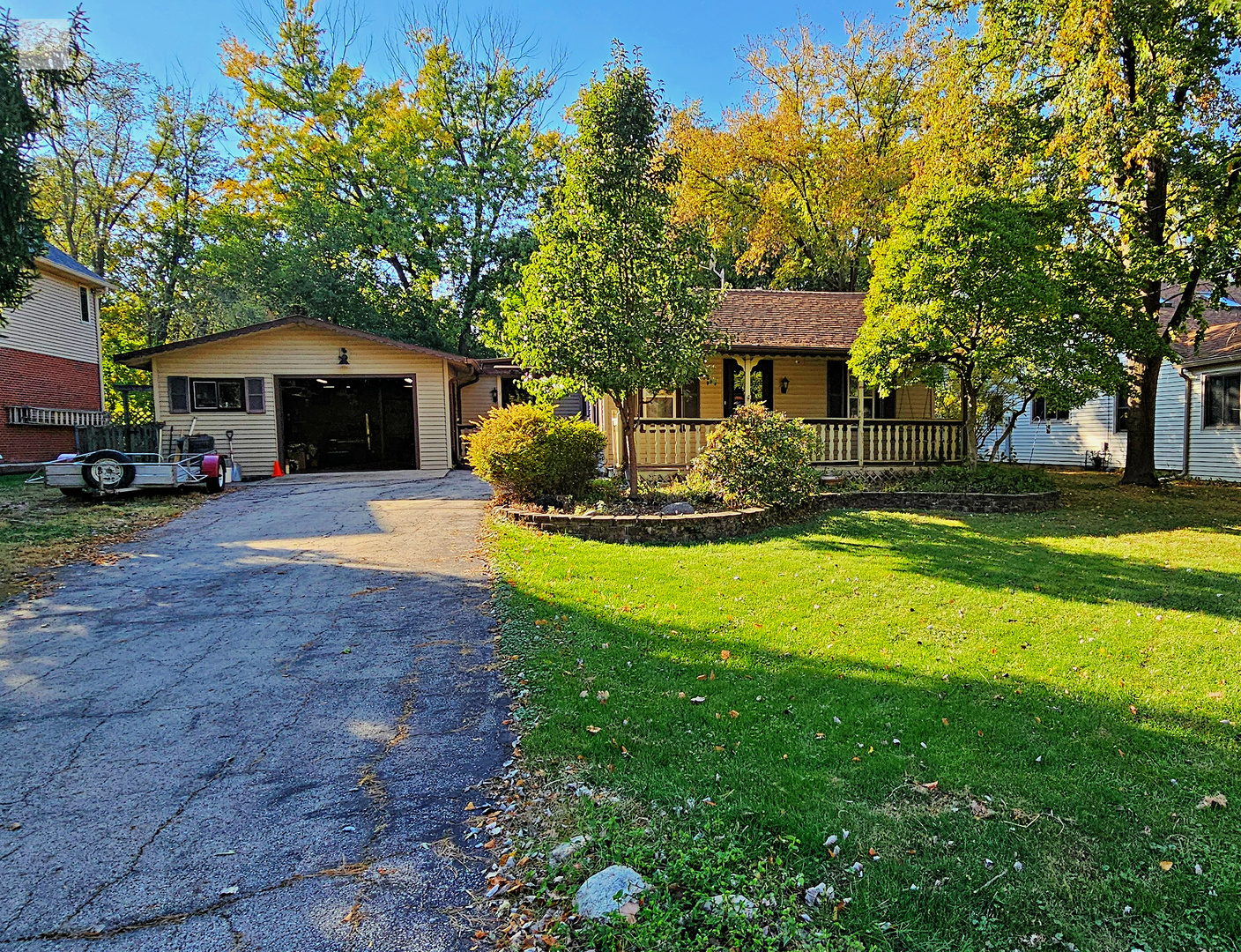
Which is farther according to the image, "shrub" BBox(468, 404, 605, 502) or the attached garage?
the attached garage

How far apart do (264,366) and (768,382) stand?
1344cm

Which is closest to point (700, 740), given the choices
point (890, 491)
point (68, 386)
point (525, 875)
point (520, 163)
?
point (525, 875)

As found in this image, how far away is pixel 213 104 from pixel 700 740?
1409 inches

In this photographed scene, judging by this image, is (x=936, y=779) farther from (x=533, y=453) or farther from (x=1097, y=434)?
(x=1097, y=434)

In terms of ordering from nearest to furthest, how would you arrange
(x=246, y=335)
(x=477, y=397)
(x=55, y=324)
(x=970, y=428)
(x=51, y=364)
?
(x=970, y=428), (x=246, y=335), (x=51, y=364), (x=55, y=324), (x=477, y=397)

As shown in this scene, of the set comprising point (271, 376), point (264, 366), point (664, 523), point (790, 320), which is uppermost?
point (790, 320)

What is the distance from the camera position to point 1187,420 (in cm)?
1557

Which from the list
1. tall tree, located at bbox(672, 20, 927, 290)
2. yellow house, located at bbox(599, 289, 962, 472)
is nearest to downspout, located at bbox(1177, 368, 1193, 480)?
yellow house, located at bbox(599, 289, 962, 472)

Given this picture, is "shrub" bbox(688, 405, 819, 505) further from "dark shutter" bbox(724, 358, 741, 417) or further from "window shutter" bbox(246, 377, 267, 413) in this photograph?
"window shutter" bbox(246, 377, 267, 413)

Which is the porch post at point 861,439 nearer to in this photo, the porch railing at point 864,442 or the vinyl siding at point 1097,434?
the porch railing at point 864,442

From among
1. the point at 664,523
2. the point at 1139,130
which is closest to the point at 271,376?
the point at 664,523

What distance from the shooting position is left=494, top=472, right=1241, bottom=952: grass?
2.26 metres

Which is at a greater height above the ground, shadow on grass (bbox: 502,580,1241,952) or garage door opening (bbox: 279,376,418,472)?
garage door opening (bbox: 279,376,418,472)

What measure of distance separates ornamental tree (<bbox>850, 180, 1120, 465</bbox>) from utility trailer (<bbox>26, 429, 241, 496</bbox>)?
13380mm
